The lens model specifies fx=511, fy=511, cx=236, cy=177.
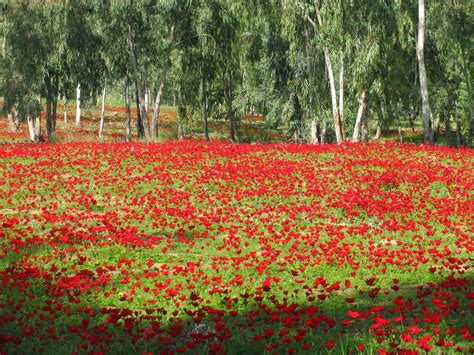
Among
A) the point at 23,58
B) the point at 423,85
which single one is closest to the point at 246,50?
the point at 23,58

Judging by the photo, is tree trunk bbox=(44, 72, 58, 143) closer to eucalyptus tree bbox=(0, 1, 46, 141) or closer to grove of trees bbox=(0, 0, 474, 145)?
grove of trees bbox=(0, 0, 474, 145)

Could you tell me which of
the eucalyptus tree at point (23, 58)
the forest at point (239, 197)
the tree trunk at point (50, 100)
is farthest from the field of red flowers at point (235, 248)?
the tree trunk at point (50, 100)

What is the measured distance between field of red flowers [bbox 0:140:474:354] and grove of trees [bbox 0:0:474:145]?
294 inches

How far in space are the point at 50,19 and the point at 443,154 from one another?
25.6 meters

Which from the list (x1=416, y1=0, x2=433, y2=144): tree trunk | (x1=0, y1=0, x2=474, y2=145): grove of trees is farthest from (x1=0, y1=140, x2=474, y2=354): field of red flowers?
(x1=0, y1=0, x2=474, y2=145): grove of trees

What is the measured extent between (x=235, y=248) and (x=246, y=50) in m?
27.7

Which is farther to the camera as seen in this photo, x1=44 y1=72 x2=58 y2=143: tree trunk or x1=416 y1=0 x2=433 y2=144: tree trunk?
x1=44 y1=72 x2=58 y2=143: tree trunk

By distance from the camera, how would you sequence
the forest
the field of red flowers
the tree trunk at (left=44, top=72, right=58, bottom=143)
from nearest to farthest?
the field of red flowers, the forest, the tree trunk at (left=44, top=72, right=58, bottom=143)

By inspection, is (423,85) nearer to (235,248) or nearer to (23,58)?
(235,248)

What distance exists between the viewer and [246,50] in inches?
1476

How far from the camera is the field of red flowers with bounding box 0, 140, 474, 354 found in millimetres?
6781

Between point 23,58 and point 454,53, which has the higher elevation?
point 454,53

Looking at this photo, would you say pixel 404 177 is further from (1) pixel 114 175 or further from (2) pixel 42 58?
(2) pixel 42 58

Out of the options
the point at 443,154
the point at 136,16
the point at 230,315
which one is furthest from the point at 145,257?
the point at 136,16
